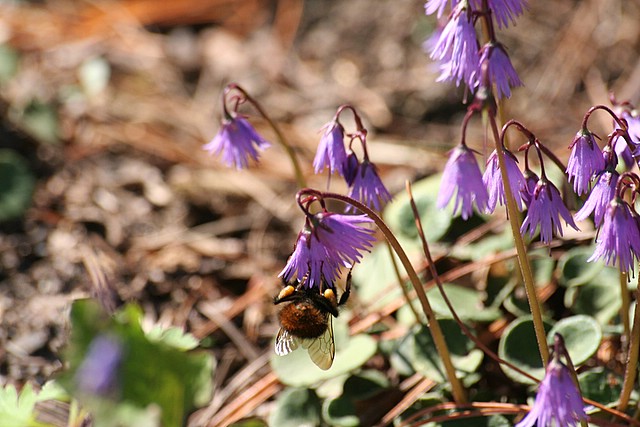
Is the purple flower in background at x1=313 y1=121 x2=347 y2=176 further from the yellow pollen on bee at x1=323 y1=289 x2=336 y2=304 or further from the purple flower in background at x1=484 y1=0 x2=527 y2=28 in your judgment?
the purple flower in background at x1=484 y1=0 x2=527 y2=28

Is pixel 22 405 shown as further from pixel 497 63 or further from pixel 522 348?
pixel 497 63

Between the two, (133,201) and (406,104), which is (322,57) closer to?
(406,104)

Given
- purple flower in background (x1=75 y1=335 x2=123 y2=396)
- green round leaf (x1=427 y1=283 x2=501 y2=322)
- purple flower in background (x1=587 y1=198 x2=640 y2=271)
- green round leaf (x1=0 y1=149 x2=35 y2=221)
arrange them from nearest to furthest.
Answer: purple flower in background (x1=587 y1=198 x2=640 y2=271) → purple flower in background (x1=75 y1=335 x2=123 y2=396) → green round leaf (x1=427 y1=283 x2=501 y2=322) → green round leaf (x1=0 y1=149 x2=35 y2=221)

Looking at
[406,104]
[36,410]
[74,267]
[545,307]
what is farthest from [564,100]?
[36,410]

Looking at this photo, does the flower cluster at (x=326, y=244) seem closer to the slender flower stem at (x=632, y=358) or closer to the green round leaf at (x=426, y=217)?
the slender flower stem at (x=632, y=358)

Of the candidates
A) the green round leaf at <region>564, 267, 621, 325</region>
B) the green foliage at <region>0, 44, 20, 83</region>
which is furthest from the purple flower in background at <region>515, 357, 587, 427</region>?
the green foliage at <region>0, 44, 20, 83</region>

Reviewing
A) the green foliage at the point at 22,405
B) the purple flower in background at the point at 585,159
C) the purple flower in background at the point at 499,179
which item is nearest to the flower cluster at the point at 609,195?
the purple flower in background at the point at 585,159
